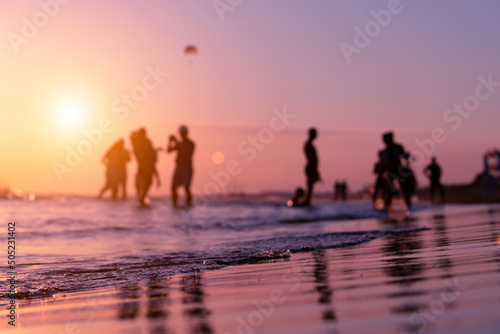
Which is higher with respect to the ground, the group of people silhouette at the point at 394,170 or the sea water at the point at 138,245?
the group of people silhouette at the point at 394,170

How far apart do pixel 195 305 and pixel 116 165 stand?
70.0ft

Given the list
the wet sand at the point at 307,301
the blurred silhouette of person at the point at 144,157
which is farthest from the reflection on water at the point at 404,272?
the blurred silhouette of person at the point at 144,157

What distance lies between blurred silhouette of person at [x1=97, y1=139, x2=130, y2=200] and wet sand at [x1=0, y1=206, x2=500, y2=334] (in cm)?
1932

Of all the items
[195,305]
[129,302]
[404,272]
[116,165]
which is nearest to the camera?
[195,305]

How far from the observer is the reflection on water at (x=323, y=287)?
118 inches

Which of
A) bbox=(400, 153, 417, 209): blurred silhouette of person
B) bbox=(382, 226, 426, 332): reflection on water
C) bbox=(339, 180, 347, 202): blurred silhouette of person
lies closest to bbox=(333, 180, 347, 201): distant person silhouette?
bbox=(339, 180, 347, 202): blurred silhouette of person

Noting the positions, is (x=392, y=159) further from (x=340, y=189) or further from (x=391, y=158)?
(x=340, y=189)

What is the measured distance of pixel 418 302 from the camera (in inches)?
120

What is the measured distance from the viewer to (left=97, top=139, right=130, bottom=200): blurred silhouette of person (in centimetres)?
2423

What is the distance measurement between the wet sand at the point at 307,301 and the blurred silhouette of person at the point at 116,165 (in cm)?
1932

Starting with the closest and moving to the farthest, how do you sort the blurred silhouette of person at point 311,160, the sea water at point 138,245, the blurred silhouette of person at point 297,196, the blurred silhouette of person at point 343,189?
the sea water at point 138,245 → the blurred silhouette of person at point 311,160 → the blurred silhouette of person at point 297,196 → the blurred silhouette of person at point 343,189

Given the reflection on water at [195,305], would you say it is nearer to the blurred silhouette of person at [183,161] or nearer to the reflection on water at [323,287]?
the reflection on water at [323,287]

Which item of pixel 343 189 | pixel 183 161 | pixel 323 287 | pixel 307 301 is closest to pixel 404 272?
pixel 323 287

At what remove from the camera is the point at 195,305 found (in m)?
3.62
